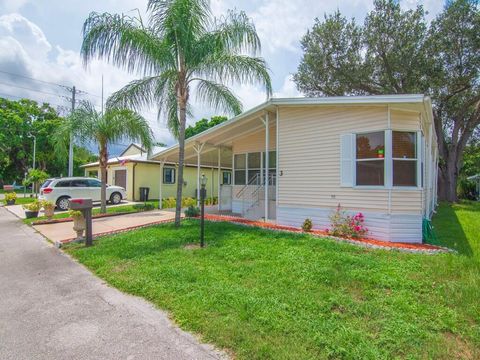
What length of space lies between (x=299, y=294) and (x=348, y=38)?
20.0m

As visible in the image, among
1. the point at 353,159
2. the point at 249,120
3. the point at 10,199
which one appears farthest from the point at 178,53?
the point at 10,199

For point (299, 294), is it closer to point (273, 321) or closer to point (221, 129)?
point (273, 321)

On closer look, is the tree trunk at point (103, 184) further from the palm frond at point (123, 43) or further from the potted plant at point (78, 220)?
the palm frond at point (123, 43)

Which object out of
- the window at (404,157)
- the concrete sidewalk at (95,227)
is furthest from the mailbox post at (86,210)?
the window at (404,157)

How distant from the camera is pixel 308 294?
379cm

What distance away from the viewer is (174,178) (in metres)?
20.7

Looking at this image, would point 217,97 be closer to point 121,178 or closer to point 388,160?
point 388,160

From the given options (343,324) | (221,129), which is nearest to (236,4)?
(221,129)

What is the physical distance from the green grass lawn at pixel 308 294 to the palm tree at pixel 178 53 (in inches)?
150

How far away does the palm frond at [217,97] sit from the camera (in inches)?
359

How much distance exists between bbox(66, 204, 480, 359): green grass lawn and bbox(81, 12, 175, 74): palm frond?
17.0 feet

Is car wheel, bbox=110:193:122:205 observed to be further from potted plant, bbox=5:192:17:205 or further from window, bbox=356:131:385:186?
window, bbox=356:131:385:186

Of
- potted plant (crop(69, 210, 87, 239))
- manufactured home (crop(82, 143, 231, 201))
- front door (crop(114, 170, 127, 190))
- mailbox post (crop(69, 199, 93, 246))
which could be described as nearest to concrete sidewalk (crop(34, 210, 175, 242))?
potted plant (crop(69, 210, 87, 239))

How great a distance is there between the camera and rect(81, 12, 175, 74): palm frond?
7594mm
